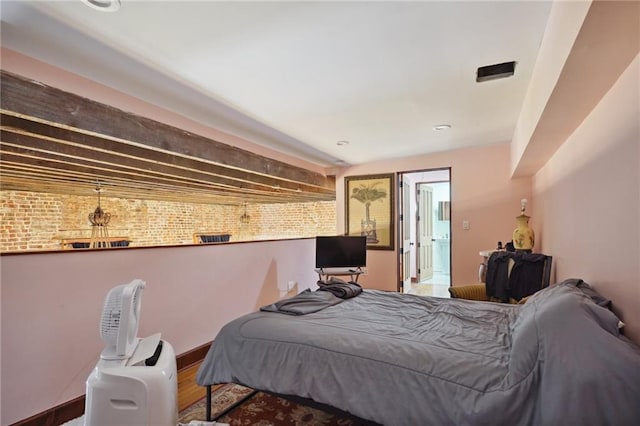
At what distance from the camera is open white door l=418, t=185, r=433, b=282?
718 cm

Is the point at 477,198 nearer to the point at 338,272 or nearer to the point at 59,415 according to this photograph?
the point at 338,272

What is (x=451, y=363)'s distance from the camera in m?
1.53

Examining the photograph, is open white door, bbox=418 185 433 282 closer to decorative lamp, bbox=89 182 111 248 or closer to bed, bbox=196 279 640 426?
bed, bbox=196 279 640 426

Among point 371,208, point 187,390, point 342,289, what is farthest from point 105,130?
point 371,208

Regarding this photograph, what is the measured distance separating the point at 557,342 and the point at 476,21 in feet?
5.35

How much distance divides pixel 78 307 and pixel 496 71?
3.32 meters

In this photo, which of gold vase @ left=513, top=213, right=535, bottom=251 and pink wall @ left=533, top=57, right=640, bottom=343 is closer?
pink wall @ left=533, top=57, right=640, bottom=343

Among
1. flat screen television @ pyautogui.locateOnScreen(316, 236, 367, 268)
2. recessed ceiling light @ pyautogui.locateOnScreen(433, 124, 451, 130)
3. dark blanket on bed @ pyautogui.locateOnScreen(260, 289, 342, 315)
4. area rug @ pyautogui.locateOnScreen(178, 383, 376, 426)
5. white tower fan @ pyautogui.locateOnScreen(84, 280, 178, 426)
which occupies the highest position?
recessed ceiling light @ pyautogui.locateOnScreen(433, 124, 451, 130)

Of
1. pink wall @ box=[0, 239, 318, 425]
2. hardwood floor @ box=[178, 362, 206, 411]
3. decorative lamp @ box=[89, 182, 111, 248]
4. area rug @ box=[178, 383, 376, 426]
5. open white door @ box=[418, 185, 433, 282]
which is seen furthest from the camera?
open white door @ box=[418, 185, 433, 282]

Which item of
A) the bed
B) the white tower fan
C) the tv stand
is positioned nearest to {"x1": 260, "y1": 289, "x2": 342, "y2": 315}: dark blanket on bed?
the bed

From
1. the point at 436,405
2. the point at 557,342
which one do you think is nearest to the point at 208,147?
the point at 436,405

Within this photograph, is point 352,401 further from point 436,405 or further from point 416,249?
→ point 416,249

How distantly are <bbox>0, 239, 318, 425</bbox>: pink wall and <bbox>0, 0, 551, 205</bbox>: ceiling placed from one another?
131cm

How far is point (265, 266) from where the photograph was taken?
4.16 m
